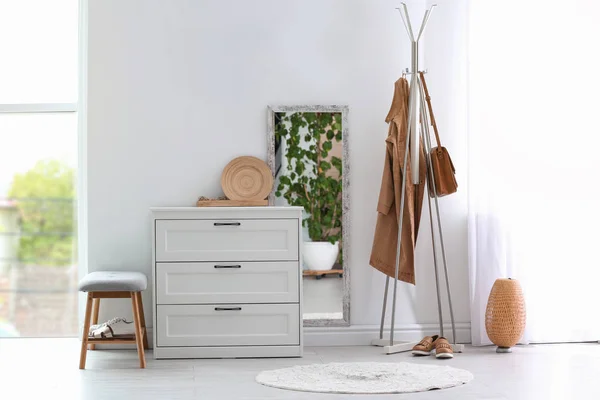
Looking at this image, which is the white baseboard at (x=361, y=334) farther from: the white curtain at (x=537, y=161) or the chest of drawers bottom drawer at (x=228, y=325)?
the chest of drawers bottom drawer at (x=228, y=325)

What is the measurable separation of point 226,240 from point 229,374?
2.38ft

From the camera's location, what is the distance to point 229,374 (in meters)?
3.68

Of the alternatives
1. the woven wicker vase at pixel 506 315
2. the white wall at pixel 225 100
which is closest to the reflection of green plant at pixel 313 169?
the white wall at pixel 225 100

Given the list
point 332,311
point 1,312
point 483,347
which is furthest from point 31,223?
point 483,347

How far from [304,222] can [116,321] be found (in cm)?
111

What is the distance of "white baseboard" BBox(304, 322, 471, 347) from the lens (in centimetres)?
452

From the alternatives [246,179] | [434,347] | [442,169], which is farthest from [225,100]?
[434,347]

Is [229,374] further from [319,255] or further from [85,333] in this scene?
[319,255]

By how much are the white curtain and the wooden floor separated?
29 cm

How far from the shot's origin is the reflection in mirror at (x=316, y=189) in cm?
452

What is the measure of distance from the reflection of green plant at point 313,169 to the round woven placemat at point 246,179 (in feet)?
0.37

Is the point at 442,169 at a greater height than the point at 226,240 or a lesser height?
greater

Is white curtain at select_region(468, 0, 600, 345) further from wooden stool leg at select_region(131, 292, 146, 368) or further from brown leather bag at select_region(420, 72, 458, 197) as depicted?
wooden stool leg at select_region(131, 292, 146, 368)

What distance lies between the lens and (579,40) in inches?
179
